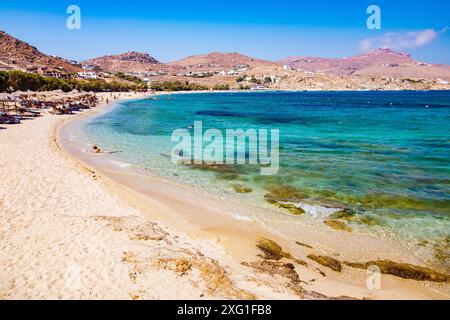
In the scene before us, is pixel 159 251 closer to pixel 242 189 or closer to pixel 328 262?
pixel 328 262

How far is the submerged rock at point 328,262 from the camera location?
900 cm

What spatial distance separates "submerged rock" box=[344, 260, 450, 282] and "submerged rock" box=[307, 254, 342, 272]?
0.30 m

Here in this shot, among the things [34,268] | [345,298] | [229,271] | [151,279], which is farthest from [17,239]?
[345,298]

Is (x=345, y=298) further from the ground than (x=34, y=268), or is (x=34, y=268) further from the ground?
(x=34, y=268)

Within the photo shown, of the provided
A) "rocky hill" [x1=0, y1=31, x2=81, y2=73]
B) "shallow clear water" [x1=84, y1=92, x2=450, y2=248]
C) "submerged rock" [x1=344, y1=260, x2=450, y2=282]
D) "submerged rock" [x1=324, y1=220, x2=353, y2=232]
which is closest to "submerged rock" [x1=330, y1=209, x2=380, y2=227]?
"shallow clear water" [x1=84, y1=92, x2=450, y2=248]

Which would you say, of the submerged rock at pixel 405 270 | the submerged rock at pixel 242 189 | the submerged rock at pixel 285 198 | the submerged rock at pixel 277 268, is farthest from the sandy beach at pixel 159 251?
the submerged rock at pixel 285 198

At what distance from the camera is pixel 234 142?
29688 millimetres

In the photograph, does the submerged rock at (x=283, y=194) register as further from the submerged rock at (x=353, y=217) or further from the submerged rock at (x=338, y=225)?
the submerged rock at (x=338, y=225)

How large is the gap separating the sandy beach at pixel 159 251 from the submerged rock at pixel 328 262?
88 mm

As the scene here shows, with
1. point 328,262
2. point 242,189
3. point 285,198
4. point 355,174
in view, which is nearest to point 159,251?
point 328,262

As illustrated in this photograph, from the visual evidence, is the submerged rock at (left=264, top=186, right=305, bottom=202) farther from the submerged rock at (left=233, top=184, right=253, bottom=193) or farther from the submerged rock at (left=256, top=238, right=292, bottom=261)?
the submerged rock at (left=256, top=238, right=292, bottom=261)
